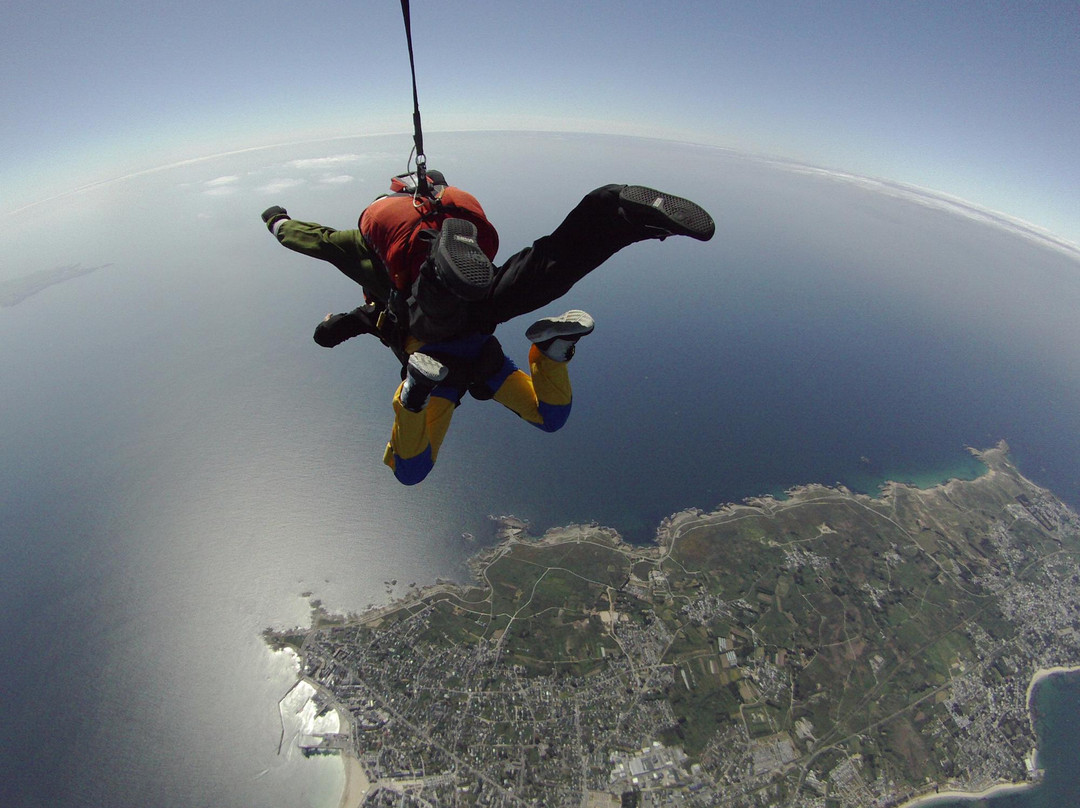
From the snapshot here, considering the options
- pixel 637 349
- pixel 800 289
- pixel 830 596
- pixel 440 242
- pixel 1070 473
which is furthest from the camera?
pixel 800 289

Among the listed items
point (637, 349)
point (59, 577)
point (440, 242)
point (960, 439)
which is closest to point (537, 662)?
point (440, 242)

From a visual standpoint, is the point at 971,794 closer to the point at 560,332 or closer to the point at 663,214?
the point at 560,332

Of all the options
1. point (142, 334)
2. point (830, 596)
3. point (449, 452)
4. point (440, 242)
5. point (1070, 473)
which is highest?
point (440, 242)

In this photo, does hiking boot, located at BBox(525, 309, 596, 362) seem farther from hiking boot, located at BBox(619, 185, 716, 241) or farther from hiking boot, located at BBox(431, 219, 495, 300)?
hiking boot, located at BBox(619, 185, 716, 241)

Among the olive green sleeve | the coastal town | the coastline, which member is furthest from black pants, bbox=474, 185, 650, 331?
the coastline

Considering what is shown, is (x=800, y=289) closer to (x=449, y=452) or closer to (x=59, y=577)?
(x=449, y=452)

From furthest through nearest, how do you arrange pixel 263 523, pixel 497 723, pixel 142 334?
pixel 142 334 < pixel 263 523 < pixel 497 723

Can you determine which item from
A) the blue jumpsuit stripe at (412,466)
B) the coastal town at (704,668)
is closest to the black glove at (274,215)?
the blue jumpsuit stripe at (412,466)

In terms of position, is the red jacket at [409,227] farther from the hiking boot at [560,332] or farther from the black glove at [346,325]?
the black glove at [346,325]
